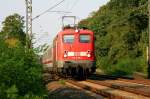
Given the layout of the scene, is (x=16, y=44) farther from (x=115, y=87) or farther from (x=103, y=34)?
(x=103, y=34)

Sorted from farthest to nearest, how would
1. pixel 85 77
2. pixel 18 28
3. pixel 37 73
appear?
pixel 85 77, pixel 18 28, pixel 37 73

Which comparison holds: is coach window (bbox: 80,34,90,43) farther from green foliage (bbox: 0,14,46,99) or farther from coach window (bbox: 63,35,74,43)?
green foliage (bbox: 0,14,46,99)

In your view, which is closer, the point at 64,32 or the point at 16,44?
the point at 16,44

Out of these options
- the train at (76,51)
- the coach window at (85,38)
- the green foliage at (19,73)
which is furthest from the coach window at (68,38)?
the green foliage at (19,73)

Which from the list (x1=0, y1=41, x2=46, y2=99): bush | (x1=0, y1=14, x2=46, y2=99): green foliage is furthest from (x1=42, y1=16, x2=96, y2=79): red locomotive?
(x1=0, y1=41, x2=46, y2=99): bush

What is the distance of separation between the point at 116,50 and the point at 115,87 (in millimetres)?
32619

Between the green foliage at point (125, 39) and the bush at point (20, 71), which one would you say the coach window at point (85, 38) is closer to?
the bush at point (20, 71)

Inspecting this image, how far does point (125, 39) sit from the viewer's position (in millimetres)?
56250

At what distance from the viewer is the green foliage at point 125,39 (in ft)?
170

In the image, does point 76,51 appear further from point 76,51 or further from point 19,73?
point 19,73

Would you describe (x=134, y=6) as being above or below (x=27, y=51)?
above

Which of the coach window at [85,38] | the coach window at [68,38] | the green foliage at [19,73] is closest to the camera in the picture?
the green foliage at [19,73]

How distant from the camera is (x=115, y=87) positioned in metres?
24.3

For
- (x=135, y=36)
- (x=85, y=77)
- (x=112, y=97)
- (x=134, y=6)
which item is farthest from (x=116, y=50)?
(x=112, y=97)
